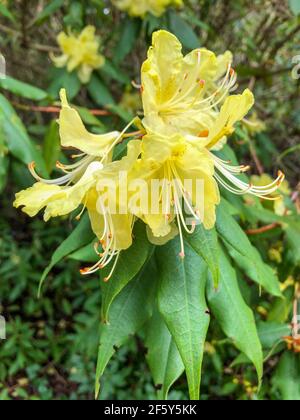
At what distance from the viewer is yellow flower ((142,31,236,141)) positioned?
0.87 m

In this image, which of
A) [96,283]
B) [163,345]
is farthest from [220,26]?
[163,345]

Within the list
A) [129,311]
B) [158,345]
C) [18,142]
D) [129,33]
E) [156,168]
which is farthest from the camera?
[129,33]

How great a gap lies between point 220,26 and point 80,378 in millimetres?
1953

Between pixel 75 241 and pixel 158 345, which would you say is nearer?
pixel 75 241

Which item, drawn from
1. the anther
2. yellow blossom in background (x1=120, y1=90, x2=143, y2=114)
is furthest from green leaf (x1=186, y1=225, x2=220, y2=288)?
yellow blossom in background (x1=120, y1=90, x2=143, y2=114)

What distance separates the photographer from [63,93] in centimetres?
83

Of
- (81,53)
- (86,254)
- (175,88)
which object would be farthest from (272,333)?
(81,53)

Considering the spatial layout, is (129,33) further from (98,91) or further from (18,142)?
(18,142)

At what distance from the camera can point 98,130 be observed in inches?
68.4

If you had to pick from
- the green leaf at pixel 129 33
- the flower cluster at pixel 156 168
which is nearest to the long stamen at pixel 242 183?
the flower cluster at pixel 156 168

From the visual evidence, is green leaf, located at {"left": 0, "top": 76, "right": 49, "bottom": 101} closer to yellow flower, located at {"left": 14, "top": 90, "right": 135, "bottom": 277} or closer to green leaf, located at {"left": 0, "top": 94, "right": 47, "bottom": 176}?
green leaf, located at {"left": 0, "top": 94, "right": 47, "bottom": 176}

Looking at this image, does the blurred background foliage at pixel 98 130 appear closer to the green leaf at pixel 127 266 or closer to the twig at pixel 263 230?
the twig at pixel 263 230

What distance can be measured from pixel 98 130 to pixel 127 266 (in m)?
0.93

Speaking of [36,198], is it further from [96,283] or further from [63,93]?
[96,283]
